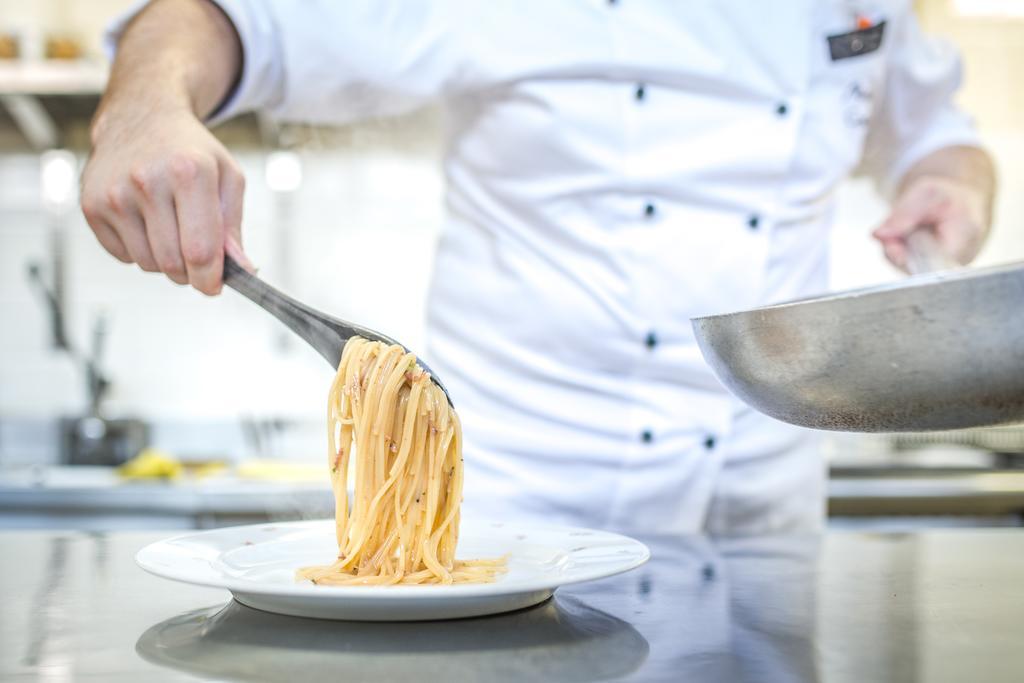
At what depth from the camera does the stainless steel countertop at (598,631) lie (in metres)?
0.58

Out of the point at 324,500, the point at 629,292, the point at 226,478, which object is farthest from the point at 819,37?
the point at 226,478

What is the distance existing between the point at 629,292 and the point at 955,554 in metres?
0.46

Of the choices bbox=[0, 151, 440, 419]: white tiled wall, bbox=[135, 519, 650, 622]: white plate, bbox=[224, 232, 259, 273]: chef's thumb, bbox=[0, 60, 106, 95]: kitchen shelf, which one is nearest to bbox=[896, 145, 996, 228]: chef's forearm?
bbox=[135, 519, 650, 622]: white plate

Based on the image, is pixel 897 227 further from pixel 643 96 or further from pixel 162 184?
pixel 162 184

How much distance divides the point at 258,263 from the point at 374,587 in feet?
10.2

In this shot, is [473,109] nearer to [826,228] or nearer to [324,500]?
[826,228]

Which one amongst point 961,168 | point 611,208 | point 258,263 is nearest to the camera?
point 611,208

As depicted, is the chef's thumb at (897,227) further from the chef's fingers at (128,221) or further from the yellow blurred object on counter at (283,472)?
the yellow blurred object on counter at (283,472)

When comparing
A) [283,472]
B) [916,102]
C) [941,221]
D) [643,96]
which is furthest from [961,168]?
[283,472]

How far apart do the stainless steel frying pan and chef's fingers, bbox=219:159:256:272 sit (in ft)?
1.38

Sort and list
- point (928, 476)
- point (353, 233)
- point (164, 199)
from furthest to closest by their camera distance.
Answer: point (353, 233) → point (928, 476) → point (164, 199)

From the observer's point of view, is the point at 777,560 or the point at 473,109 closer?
the point at 777,560

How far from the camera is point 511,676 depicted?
56cm

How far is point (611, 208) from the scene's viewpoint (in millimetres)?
1303
